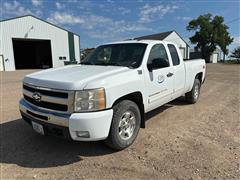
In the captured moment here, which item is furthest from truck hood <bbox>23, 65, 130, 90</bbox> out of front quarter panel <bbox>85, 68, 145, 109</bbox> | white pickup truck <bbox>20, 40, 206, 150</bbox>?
front quarter panel <bbox>85, 68, 145, 109</bbox>

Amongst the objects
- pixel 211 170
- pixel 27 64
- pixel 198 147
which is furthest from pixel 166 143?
pixel 27 64

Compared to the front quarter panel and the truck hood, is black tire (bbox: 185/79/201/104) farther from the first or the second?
the truck hood

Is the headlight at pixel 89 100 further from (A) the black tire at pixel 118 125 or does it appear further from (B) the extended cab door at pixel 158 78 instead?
(B) the extended cab door at pixel 158 78

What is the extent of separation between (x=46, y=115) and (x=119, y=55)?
6.91 feet

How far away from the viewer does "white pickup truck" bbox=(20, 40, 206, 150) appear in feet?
10.5

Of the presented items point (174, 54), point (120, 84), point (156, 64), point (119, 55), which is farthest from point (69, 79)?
point (174, 54)

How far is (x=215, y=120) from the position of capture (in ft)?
17.6

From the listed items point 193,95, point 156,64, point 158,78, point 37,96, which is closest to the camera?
point 37,96

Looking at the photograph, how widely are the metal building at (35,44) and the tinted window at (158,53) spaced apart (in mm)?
24038

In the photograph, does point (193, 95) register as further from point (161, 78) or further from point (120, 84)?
point (120, 84)

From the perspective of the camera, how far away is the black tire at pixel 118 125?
11.5 ft

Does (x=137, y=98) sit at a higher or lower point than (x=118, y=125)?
higher

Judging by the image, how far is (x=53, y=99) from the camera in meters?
3.30

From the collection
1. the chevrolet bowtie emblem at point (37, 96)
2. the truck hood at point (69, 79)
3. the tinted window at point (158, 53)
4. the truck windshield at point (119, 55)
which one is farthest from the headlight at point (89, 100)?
the tinted window at point (158, 53)
